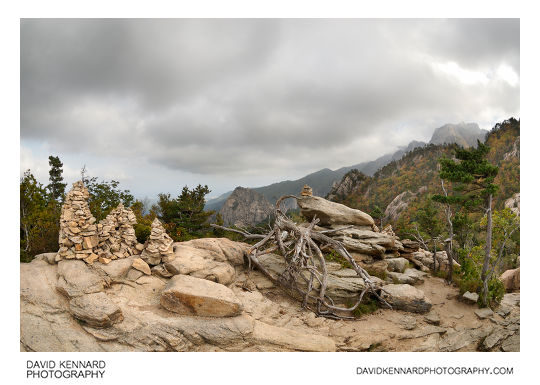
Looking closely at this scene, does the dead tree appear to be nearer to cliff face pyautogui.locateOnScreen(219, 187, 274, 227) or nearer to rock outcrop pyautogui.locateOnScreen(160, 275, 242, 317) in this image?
rock outcrop pyautogui.locateOnScreen(160, 275, 242, 317)

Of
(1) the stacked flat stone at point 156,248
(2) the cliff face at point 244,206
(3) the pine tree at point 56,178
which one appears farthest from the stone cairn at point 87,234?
(2) the cliff face at point 244,206

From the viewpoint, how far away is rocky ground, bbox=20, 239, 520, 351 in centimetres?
781

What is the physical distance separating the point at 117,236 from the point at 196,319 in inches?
199

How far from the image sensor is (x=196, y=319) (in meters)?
8.59

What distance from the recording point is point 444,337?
10047 millimetres

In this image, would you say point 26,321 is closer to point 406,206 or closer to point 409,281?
point 409,281

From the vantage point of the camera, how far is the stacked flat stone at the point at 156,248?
10398mm

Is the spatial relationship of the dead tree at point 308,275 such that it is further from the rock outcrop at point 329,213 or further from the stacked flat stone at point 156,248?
the rock outcrop at point 329,213

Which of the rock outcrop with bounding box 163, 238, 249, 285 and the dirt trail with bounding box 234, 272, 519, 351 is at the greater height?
the rock outcrop with bounding box 163, 238, 249, 285

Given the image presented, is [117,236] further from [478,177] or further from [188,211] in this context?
[478,177]

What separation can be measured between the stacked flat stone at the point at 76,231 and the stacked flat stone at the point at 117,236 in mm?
303

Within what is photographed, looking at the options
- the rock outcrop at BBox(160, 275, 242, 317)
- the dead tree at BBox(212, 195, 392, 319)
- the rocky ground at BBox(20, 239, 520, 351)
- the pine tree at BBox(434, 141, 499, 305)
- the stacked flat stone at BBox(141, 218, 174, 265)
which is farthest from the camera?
the pine tree at BBox(434, 141, 499, 305)

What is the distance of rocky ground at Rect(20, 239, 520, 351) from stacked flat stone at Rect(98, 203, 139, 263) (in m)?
0.46

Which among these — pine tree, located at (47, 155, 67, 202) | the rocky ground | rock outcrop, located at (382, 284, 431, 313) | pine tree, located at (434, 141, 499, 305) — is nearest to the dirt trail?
the rocky ground
